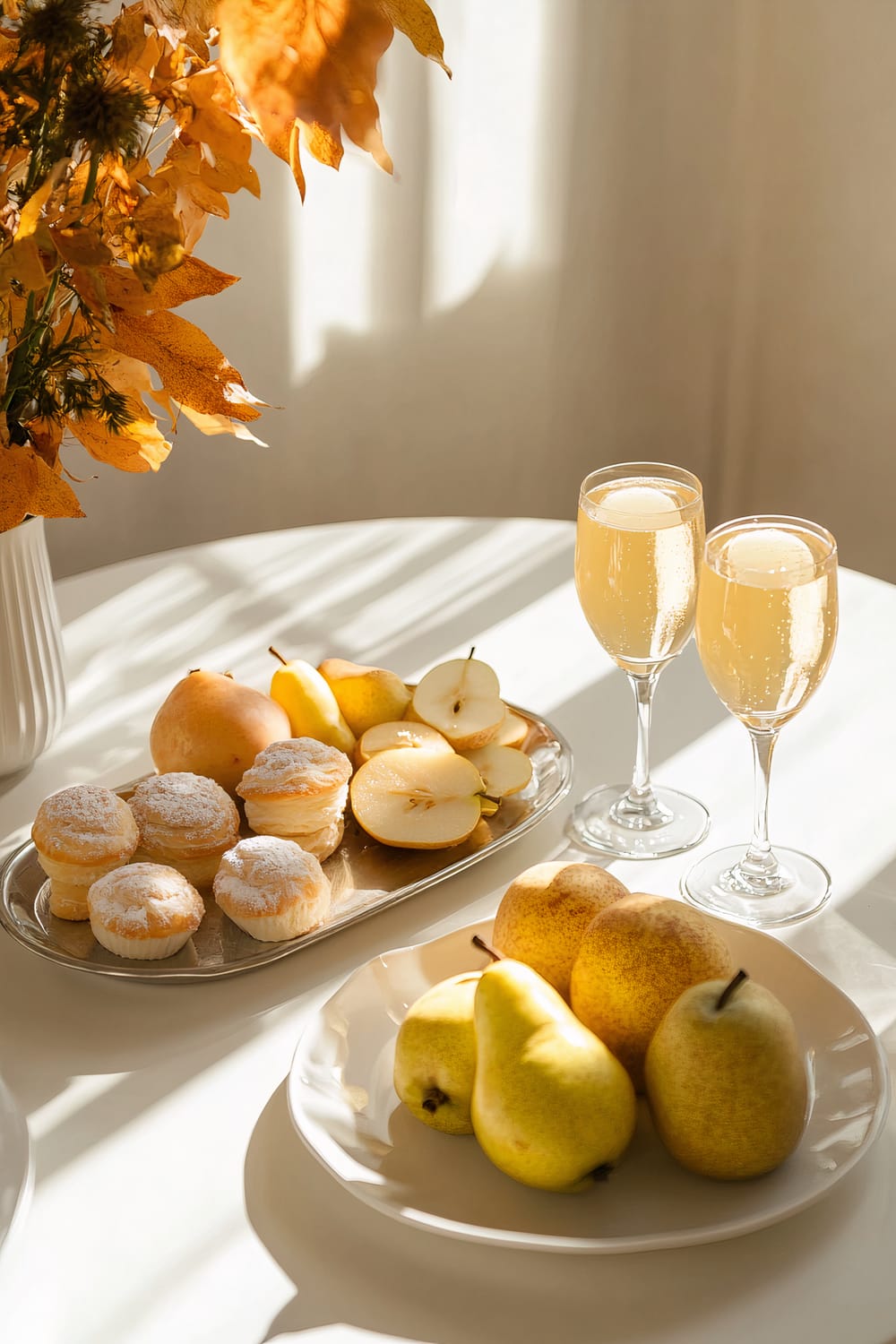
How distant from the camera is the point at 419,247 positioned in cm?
237

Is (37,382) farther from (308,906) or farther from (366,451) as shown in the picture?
(366,451)

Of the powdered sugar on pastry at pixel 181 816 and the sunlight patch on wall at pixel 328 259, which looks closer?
the powdered sugar on pastry at pixel 181 816

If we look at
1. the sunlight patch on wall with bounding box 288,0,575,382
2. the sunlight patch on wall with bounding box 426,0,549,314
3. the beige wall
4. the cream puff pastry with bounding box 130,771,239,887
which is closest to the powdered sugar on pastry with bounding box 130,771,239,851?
the cream puff pastry with bounding box 130,771,239,887

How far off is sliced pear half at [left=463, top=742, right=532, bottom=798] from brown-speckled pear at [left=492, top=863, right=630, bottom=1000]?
191mm

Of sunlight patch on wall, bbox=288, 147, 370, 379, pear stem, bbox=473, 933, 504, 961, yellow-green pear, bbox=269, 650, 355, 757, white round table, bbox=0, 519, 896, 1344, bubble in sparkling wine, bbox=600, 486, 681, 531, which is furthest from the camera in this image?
sunlight patch on wall, bbox=288, 147, 370, 379

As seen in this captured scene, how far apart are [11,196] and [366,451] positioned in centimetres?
159

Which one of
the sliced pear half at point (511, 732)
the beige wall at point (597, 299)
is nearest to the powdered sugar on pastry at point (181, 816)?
the sliced pear half at point (511, 732)

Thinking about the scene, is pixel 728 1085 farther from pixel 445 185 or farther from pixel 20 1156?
pixel 445 185

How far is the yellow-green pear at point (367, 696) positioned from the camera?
111 cm

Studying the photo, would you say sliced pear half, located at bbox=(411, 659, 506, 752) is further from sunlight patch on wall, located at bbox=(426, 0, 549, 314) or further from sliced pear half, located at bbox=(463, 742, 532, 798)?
sunlight patch on wall, located at bbox=(426, 0, 549, 314)

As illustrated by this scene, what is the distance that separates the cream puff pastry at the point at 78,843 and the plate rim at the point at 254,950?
4 centimetres

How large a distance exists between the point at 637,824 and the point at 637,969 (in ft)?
0.93

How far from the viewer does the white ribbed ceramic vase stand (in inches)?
41.6

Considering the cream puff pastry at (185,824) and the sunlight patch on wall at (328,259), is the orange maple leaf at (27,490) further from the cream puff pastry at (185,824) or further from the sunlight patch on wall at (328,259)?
the sunlight patch on wall at (328,259)
